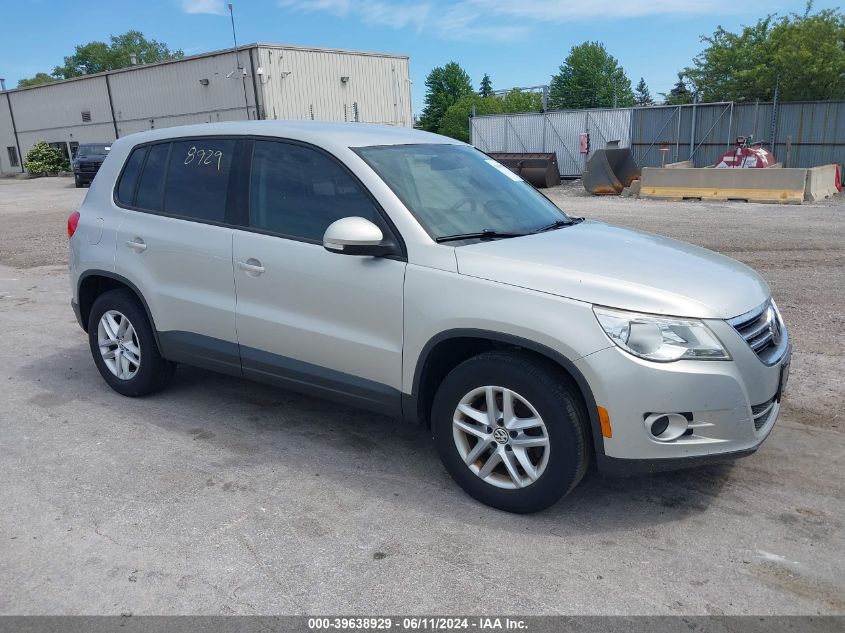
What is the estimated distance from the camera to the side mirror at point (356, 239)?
3629 mm

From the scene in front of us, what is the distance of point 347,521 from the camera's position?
3.55m

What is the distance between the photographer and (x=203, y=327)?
4.61 metres

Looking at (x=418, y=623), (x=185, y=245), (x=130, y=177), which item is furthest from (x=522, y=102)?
(x=418, y=623)

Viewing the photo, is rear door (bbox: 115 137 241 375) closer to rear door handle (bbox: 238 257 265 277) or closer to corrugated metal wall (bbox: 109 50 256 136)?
rear door handle (bbox: 238 257 265 277)

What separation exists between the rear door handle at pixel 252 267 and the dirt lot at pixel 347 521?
105 cm

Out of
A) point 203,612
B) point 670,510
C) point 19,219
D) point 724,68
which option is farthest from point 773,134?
point 203,612

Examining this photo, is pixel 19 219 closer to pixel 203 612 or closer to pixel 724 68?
pixel 203 612

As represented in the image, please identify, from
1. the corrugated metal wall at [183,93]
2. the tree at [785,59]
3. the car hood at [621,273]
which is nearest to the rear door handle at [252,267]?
the car hood at [621,273]

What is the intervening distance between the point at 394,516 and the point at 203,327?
6.05ft

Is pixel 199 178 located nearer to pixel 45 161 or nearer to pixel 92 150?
pixel 92 150

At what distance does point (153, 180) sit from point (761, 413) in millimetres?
3996

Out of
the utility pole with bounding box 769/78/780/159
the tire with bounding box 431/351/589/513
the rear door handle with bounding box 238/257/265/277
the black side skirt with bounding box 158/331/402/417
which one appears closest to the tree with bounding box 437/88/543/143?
the utility pole with bounding box 769/78/780/159

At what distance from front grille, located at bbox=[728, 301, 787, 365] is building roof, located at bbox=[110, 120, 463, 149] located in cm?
219

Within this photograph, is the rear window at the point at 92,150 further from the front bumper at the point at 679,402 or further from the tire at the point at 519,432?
the front bumper at the point at 679,402
